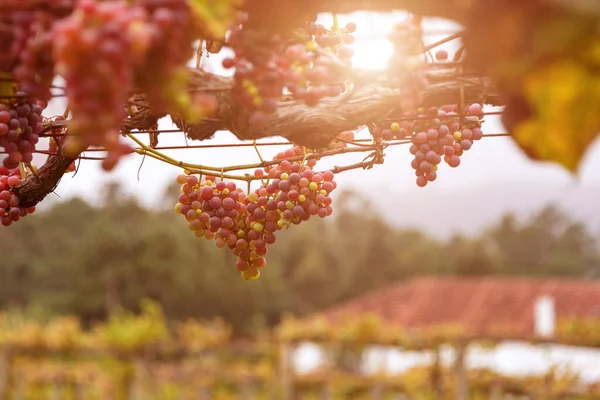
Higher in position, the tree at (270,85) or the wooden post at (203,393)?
the tree at (270,85)

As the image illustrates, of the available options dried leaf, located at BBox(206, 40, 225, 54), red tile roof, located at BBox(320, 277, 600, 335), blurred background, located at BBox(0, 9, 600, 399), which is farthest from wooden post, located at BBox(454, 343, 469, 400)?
red tile roof, located at BBox(320, 277, 600, 335)

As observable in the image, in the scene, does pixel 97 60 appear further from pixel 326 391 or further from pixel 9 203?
pixel 326 391

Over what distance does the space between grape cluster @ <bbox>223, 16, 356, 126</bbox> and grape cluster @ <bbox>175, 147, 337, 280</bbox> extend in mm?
478

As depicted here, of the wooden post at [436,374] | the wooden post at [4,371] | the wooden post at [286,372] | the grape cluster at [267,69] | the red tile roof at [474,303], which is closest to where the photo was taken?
the grape cluster at [267,69]

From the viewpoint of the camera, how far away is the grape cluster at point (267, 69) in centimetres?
99

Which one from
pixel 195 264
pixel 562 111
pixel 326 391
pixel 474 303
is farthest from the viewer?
pixel 195 264

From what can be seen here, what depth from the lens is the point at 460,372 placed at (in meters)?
8.37

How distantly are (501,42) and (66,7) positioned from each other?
18.8 inches

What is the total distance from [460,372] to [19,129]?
307 inches

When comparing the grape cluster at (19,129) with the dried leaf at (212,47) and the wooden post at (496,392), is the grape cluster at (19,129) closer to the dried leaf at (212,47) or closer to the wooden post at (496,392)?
the dried leaf at (212,47)

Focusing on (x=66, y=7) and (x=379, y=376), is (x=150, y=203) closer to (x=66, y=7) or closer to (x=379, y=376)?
(x=379, y=376)

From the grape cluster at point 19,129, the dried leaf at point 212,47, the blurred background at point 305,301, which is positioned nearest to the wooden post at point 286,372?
the blurred background at point 305,301

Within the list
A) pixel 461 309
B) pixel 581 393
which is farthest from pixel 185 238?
pixel 581 393

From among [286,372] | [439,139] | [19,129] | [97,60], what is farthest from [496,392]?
[97,60]
